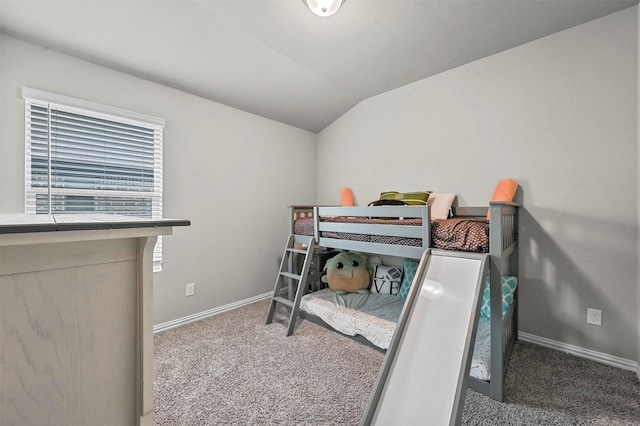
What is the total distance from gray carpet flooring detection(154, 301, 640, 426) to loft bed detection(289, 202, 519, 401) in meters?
0.14

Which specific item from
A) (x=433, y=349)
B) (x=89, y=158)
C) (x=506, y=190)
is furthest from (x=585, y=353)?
(x=89, y=158)

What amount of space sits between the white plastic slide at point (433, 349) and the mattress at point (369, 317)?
45 cm

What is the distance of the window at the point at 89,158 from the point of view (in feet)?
6.45

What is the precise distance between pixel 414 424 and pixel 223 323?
78.4 inches

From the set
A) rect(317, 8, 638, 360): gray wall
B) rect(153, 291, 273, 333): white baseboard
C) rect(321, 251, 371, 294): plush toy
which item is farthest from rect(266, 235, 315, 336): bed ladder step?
rect(317, 8, 638, 360): gray wall

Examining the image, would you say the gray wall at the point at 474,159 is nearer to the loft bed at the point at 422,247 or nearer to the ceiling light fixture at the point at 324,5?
the loft bed at the point at 422,247

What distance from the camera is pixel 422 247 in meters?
1.98

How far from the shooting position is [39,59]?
6.40ft

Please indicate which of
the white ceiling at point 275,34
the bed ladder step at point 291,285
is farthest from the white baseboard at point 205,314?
the white ceiling at point 275,34

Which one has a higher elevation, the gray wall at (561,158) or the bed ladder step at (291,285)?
the gray wall at (561,158)

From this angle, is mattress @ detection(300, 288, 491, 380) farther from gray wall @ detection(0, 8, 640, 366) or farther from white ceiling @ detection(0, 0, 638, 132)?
white ceiling @ detection(0, 0, 638, 132)

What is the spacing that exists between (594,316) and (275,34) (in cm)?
322

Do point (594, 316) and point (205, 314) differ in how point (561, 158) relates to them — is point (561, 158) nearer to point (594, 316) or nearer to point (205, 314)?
point (594, 316)

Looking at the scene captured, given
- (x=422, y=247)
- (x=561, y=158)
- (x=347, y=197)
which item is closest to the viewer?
(x=422, y=247)
